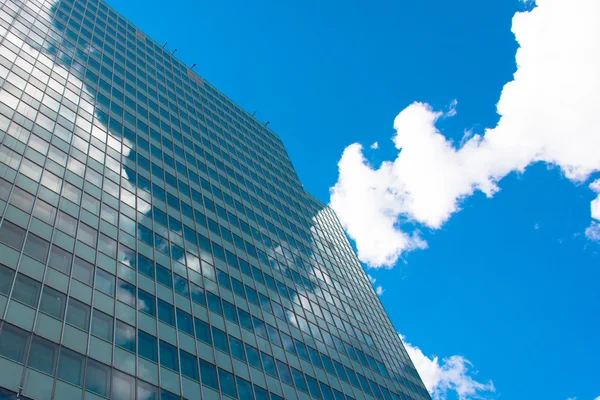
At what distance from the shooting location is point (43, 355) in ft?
65.8

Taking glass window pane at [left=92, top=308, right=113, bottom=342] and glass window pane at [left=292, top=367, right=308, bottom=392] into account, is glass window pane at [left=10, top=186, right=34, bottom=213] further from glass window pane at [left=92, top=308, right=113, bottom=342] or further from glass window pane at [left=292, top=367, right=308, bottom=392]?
glass window pane at [left=292, top=367, right=308, bottom=392]

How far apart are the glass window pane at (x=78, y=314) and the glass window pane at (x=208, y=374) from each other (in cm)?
753

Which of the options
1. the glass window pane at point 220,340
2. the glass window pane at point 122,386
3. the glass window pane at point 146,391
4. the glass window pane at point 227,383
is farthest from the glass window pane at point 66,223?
the glass window pane at point 227,383

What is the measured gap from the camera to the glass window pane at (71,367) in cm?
2014

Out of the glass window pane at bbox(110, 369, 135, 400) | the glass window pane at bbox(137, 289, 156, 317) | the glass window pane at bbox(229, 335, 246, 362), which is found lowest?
the glass window pane at bbox(110, 369, 135, 400)

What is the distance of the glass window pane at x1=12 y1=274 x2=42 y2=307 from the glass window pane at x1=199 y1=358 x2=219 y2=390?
399 inches

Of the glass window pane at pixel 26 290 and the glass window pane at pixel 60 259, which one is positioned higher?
the glass window pane at pixel 60 259

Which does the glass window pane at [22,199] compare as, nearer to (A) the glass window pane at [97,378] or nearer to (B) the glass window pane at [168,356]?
(A) the glass window pane at [97,378]

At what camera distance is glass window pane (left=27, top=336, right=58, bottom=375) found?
1950cm

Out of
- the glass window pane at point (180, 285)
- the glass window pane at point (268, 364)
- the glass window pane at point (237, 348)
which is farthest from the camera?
the glass window pane at point (268, 364)

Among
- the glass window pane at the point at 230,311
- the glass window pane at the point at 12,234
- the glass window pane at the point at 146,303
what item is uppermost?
the glass window pane at the point at 230,311

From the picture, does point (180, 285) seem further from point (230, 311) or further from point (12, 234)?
point (12, 234)

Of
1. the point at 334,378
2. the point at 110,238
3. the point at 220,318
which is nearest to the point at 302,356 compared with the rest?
the point at 334,378

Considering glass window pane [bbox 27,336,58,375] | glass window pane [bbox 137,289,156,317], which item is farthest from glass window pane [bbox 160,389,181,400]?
glass window pane [bbox 27,336,58,375]
